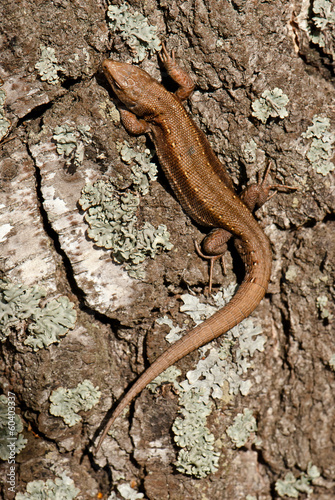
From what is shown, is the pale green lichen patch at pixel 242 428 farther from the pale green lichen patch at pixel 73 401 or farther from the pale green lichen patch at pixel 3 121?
the pale green lichen patch at pixel 3 121

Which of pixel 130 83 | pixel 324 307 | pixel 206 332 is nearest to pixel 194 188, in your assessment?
pixel 130 83

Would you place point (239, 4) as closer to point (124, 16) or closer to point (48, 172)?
point (124, 16)

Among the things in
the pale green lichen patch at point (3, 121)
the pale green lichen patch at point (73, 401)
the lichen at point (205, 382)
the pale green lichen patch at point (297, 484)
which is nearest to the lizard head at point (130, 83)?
the pale green lichen patch at point (3, 121)

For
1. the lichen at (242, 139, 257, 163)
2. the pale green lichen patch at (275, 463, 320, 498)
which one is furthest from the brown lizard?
the pale green lichen patch at (275, 463, 320, 498)

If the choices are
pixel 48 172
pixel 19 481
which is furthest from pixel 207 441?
pixel 48 172

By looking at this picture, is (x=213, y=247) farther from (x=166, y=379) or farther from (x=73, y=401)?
(x=73, y=401)

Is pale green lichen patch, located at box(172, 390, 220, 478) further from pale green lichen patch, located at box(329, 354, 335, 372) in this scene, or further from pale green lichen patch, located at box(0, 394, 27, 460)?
pale green lichen patch, located at box(0, 394, 27, 460)
